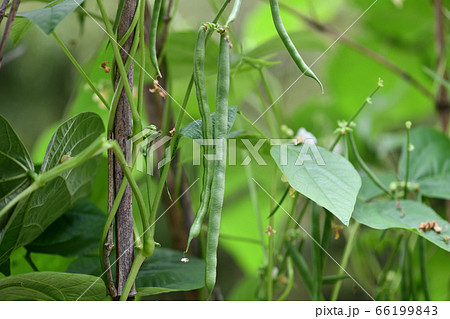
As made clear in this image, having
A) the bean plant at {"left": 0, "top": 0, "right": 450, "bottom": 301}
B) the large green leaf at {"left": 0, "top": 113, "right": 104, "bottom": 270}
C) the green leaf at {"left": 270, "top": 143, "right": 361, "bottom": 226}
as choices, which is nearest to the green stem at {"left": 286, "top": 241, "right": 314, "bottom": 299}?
the bean plant at {"left": 0, "top": 0, "right": 450, "bottom": 301}

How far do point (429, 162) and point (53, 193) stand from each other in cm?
41

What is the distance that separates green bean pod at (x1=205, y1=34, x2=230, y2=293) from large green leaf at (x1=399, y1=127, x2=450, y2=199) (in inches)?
11.2

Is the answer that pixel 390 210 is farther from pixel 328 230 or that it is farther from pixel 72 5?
pixel 72 5

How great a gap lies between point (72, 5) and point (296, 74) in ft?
3.16

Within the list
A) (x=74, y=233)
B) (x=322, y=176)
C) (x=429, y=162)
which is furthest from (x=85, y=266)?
(x=429, y=162)

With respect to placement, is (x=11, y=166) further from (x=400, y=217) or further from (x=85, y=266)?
(x=400, y=217)

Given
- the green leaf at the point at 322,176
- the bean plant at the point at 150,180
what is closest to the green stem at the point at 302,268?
the bean plant at the point at 150,180

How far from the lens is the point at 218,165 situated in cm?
29

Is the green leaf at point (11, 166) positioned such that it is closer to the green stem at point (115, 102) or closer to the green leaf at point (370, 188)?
the green stem at point (115, 102)

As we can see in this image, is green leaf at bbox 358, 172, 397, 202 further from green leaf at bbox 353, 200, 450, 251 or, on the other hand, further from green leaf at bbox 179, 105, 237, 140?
green leaf at bbox 179, 105, 237, 140

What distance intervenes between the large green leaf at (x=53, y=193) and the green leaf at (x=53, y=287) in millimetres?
31
